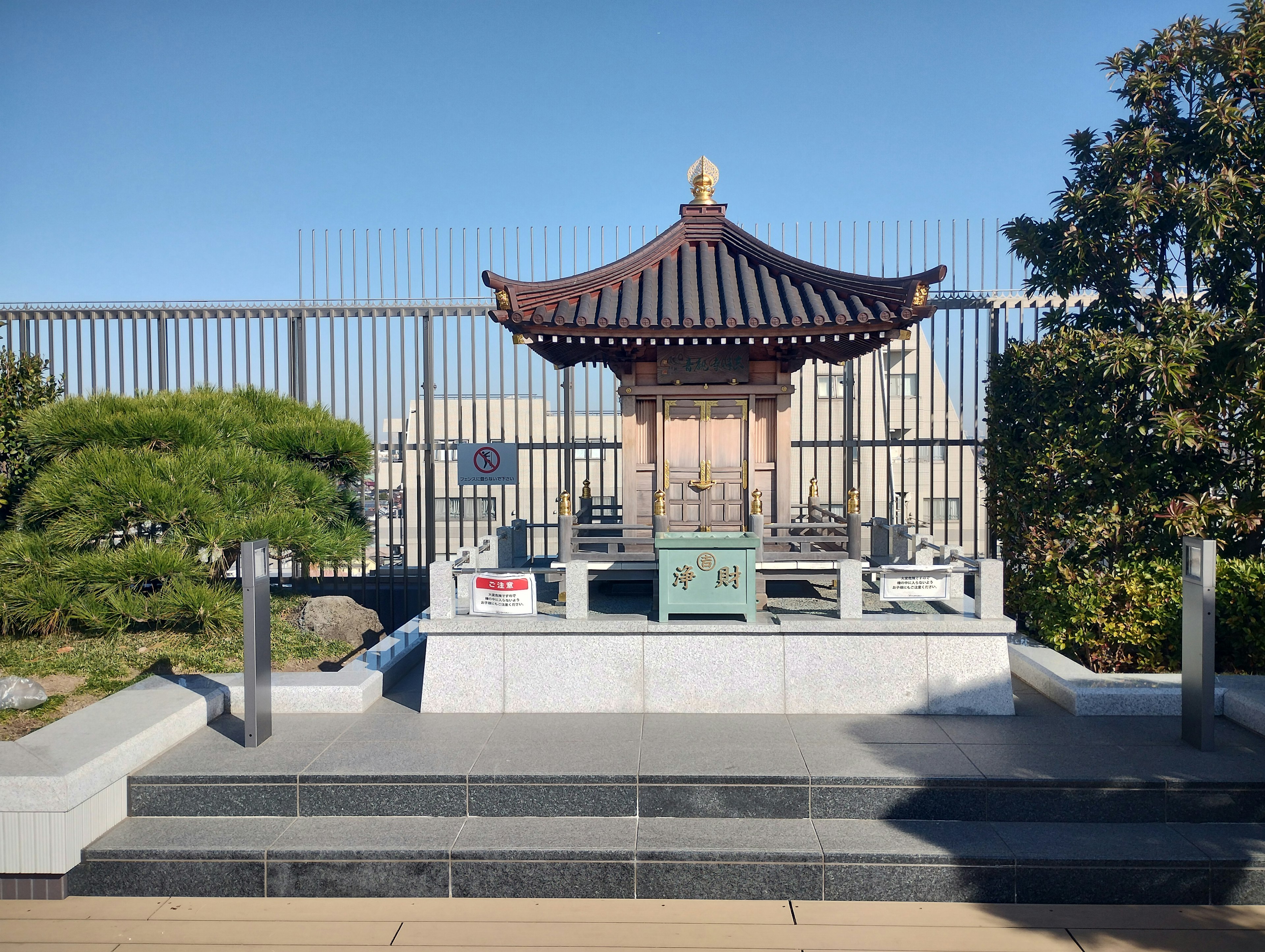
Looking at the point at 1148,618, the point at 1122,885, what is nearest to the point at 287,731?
the point at 1122,885

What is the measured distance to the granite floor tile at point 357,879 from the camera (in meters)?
4.54

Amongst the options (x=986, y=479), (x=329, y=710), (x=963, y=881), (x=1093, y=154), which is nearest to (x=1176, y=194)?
(x=1093, y=154)

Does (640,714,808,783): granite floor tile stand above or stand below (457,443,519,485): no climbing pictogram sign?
below

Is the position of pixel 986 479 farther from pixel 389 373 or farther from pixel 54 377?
pixel 54 377

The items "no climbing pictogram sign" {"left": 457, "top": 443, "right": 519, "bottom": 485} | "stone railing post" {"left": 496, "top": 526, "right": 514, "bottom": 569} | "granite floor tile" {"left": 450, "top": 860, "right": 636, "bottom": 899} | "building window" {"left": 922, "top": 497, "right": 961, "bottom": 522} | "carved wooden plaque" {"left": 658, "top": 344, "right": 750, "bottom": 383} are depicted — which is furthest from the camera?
"building window" {"left": 922, "top": 497, "right": 961, "bottom": 522}

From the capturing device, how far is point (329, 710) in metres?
6.38

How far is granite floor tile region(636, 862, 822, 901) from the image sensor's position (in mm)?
4492

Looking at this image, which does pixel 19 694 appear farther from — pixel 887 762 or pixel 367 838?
pixel 887 762

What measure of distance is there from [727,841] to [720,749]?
2.89 ft

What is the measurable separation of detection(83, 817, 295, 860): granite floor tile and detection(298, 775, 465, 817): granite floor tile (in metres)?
0.17

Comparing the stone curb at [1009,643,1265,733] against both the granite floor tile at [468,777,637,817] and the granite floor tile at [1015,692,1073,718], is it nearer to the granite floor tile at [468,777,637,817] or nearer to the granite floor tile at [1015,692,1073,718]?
the granite floor tile at [1015,692,1073,718]

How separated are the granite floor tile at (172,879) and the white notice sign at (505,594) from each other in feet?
7.89

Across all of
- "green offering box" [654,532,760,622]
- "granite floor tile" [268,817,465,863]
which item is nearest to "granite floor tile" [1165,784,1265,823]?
"green offering box" [654,532,760,622]

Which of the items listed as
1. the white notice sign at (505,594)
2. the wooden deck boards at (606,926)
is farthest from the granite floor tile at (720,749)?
the white notice sign at (505,594)
